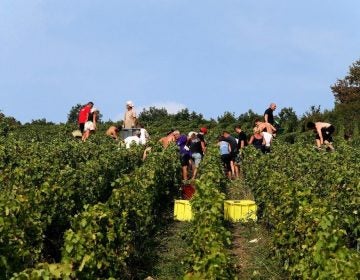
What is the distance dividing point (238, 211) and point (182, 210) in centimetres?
96

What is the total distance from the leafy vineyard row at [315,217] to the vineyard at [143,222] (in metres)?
0.01

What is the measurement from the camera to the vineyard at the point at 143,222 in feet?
19.6

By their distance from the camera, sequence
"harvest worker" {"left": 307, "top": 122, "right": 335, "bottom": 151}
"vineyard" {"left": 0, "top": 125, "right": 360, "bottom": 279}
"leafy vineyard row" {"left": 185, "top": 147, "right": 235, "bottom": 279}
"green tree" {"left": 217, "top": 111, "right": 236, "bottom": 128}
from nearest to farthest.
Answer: "vineyard" {"left": 0, "top": 125, "right": 360, "bottom": 279} → "leafy vineyard row" {"left": 185, "top": 147, "right": 235, "bottom": 279} → "harvest worker" {"left": 307, "top": 122, "right": 335, "bottom": 151} → "green tree" {"left": 217, "top": 111, "right": 236, "bottom": 128}

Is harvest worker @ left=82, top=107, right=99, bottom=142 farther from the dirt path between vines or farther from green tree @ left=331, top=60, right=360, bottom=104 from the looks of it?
green tree @ left=331, top=60, right=360, bottom=104

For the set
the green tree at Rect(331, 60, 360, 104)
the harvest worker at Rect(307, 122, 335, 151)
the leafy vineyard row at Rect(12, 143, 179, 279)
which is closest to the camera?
the leafy vineyard row at Rect(12, 143, 179, 279)

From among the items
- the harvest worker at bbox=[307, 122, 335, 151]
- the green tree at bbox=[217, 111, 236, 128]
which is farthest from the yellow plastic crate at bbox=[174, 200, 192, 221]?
the green tree at bbox=[217, 111, 236, 128]

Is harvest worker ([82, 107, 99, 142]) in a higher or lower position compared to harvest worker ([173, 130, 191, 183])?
higher

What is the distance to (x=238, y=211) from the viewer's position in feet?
37.3

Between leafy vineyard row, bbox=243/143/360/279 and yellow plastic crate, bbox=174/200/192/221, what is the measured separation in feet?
3.99

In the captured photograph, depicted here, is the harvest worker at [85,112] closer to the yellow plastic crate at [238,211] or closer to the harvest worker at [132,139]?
the harvest worker at [132,139]

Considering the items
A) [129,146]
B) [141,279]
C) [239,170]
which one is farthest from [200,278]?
[239,170]

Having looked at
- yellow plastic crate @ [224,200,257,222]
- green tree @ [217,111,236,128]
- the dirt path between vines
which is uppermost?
green tree @ [217,111,236,128]

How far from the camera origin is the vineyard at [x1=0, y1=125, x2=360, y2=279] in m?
5.98

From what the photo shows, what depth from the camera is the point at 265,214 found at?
10023mm
